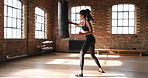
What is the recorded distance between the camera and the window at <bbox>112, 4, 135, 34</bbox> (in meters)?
9.55

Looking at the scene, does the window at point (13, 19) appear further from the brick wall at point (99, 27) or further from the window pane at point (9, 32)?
the brick wall at point (99, 27)

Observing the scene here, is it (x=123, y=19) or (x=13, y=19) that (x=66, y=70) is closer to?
(x=13, y=19)

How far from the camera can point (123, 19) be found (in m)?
9.62

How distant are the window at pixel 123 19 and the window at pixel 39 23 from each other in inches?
152

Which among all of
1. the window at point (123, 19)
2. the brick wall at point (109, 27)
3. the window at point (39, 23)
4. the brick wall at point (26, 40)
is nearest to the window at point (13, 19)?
the brick wall at point (26, 40)

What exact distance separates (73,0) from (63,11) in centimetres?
694

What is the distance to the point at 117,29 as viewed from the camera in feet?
31.9

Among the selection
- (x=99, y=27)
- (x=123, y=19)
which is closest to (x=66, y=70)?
(x=99, y=27)

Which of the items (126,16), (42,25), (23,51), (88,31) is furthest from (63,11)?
(126,16)

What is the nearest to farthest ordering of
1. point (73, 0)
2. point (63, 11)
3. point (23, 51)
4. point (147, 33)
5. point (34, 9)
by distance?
point (63, 11)
point (23, 51)
point (34, 9)
point (147, 33)
point (73, 0)

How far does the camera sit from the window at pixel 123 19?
9.55 meters

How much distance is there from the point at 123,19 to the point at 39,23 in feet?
14.9

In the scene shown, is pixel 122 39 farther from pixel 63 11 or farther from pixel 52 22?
pixel 63 11

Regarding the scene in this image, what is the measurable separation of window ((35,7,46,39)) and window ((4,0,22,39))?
1304 millimetres
